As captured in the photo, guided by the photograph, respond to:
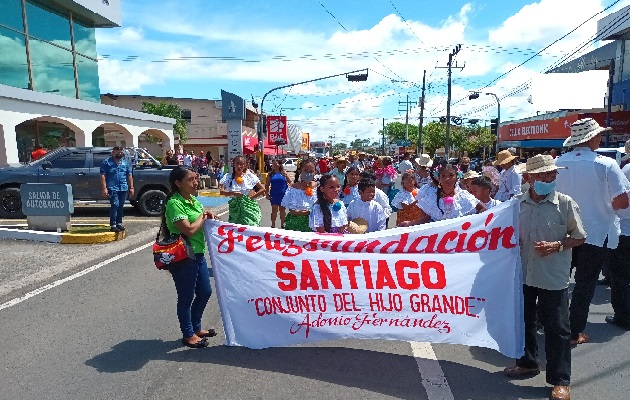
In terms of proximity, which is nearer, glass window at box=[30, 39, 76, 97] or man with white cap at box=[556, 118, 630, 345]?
man with white cap at box=[556, 118, 630, 345]

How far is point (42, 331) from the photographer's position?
4555 millimetres

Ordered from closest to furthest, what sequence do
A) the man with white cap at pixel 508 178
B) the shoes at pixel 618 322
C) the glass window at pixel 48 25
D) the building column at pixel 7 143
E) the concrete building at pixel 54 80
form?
the shoes at pixel 618 322 → the man with white cap at pixel 508 178 → the building column at pixel 7 143 → the concrete building at pixel 54 80 → the glass window at pixel 48 25

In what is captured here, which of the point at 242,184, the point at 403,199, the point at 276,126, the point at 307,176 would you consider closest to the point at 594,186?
the point at 403,199

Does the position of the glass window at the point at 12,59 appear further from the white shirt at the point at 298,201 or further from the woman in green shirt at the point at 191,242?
the woman in green shirt at the point at 191,242

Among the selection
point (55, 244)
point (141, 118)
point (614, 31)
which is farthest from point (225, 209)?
point (614, 31)

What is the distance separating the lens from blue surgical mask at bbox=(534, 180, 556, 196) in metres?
3.25

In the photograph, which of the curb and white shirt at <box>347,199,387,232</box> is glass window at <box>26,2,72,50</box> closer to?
the curb

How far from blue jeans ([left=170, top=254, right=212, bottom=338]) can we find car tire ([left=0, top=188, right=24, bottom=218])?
362 inches

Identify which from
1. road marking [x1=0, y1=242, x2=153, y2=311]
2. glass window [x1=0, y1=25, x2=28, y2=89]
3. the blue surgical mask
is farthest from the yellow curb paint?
glass window [x1=0, y1=25, x2=28, y2=89]

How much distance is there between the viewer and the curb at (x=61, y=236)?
8.70m

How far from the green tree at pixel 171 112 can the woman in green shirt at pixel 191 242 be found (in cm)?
4111

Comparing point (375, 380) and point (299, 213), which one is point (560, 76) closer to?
point (299, 213)

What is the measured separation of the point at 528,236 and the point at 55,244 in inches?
329

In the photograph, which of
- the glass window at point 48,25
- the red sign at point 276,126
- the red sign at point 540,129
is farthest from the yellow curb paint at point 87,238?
the red sign at point 276,126
